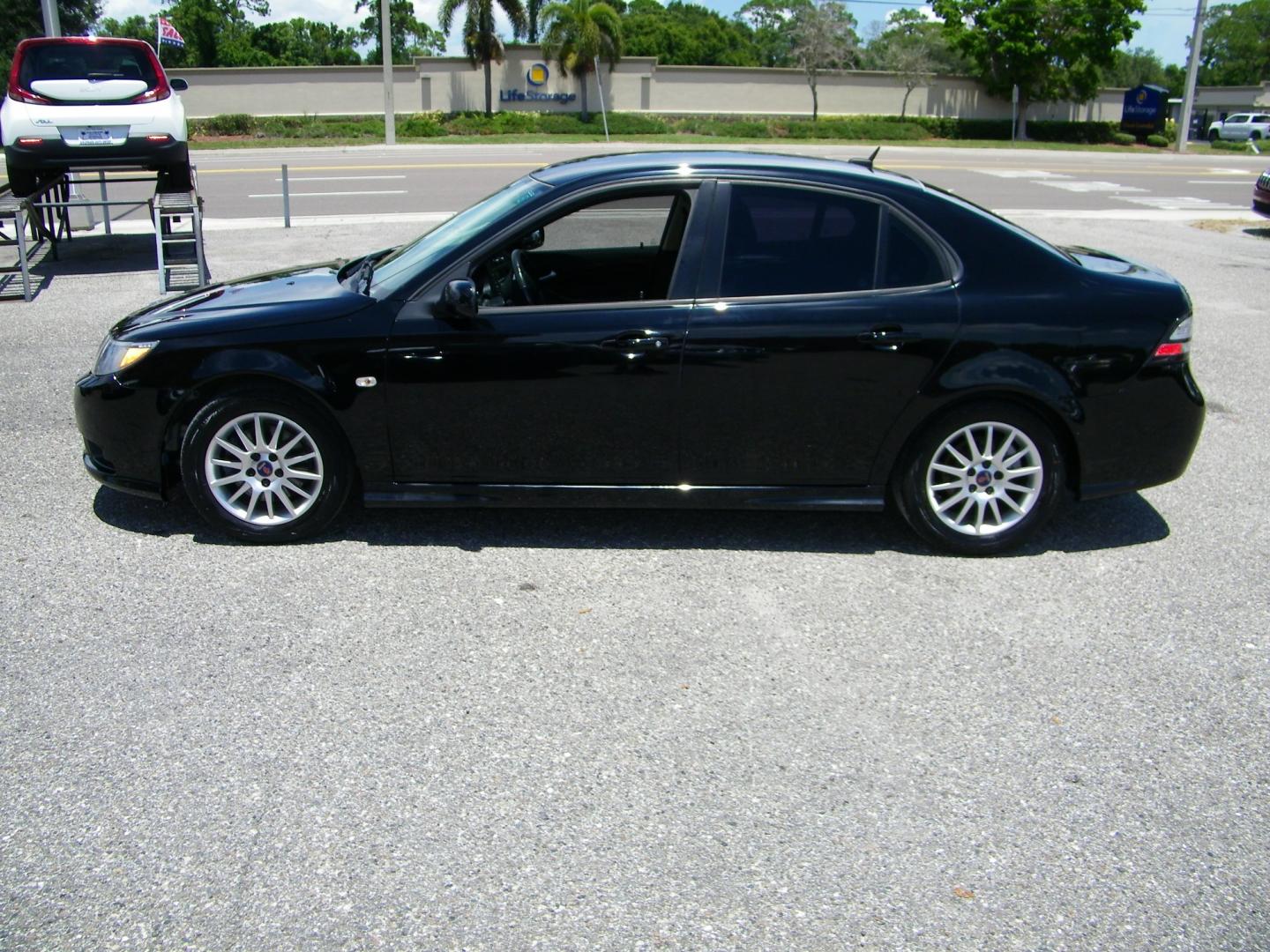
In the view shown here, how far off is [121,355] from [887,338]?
336 cm

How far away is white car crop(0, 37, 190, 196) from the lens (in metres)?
11.9

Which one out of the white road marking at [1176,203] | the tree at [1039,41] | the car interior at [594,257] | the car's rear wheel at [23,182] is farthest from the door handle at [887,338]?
the tree at [1039,41]

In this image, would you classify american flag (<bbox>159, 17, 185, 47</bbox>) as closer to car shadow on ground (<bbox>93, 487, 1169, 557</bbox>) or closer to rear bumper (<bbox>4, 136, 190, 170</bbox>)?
rear bumper (<bbox>4, 136, 190, 170</bbox>)

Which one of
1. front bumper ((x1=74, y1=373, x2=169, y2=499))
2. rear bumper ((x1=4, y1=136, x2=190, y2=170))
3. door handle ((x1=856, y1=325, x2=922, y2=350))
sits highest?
rear bumper ((x1=4, y1=136, x2=190, y2=170))

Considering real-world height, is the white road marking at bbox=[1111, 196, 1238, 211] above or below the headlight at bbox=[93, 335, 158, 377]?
below

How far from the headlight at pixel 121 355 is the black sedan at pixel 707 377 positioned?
0.02 m

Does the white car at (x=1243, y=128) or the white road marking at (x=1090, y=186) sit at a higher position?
the white car at (x=1243, y=128)

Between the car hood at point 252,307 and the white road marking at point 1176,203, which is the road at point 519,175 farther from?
the car hood at point 252,307

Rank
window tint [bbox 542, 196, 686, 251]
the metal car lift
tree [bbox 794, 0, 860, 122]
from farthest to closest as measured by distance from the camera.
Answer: tree [bbox 794, 0, 860, 122] < the metal car lift < window tint [bbox 542, 196, 686, 251]

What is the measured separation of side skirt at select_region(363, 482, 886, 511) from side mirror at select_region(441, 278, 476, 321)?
77cm


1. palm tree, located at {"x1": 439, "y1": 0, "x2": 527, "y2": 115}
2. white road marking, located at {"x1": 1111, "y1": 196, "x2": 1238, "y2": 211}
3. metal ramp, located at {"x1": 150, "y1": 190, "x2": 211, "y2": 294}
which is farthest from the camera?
palm tree, located at {"x1": 439, "y1": 0, "x2": 527, "y2": 115}

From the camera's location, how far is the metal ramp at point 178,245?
1105 cm

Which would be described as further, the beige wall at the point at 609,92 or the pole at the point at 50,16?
the beige wall at the point at 609,92

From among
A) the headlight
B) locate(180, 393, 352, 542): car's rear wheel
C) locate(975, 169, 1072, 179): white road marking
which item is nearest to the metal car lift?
the headlight
